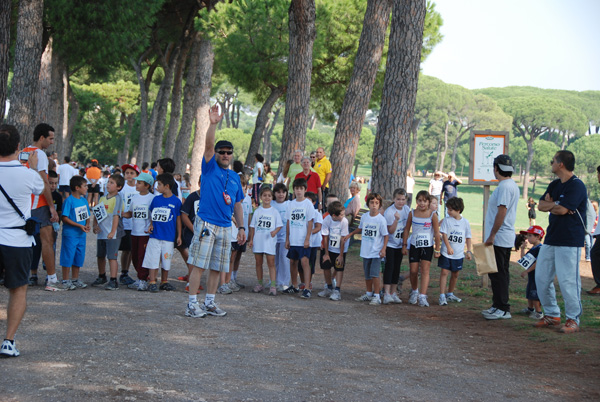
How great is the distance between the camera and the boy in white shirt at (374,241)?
359 inches

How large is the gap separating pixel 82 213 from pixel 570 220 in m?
6.10

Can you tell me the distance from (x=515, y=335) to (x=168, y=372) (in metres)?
4.27

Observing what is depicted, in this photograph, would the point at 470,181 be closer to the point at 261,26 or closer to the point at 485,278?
the point at 485,278

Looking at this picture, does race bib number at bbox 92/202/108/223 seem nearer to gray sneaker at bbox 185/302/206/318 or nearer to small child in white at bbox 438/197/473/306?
gray sneaker at bbox 185/302/206/318

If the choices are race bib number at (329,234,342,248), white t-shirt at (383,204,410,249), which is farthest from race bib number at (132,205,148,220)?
white t-shirt at (383,204,410,249)

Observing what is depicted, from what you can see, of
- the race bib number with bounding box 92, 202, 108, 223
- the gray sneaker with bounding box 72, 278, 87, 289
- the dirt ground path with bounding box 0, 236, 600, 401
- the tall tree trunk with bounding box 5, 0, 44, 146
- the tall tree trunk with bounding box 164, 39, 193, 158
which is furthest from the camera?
the tall tree trunk with bounding box 164, 39, 193, 158

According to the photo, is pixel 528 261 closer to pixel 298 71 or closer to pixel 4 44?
pixel 298 71

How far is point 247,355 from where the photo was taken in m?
5.77

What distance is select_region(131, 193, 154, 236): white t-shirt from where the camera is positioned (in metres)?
9.09

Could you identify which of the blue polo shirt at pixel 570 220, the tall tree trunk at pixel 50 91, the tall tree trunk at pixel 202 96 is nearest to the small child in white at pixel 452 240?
the blue polo shirt at pixel 570 220

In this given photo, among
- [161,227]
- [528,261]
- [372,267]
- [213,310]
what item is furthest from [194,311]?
[528,261]

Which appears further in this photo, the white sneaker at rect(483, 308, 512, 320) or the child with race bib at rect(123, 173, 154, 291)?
the child with race bib at rect(123, 173, 154, 291)

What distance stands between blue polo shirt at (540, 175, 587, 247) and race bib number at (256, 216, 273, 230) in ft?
12.7

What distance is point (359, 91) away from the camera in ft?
52.4
